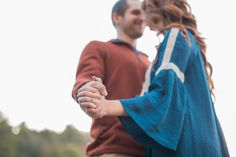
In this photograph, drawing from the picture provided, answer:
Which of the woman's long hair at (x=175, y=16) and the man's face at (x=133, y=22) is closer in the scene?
the woman's long hair at (x=175, y=16)

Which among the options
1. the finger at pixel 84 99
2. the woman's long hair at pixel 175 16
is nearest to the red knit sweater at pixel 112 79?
the woman's long hair at pixel 175 16

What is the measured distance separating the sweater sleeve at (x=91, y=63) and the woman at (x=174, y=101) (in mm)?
500

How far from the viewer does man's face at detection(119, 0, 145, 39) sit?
425cm

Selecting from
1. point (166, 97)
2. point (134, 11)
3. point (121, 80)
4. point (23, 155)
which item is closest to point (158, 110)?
point (166, 97)

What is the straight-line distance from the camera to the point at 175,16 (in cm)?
334

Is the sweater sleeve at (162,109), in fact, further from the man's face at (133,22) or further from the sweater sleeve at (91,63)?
the man's face at (133,22)

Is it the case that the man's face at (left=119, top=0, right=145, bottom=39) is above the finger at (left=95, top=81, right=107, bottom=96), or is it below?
below

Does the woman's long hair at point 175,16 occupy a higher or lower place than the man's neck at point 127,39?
higher

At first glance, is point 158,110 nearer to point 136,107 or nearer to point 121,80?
point 136,107

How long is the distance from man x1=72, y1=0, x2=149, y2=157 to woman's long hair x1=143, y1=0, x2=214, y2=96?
522 mm

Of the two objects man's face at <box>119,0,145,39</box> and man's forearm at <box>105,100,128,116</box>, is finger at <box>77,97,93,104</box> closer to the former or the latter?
man's forearm at <box>105,100,128,116</box>

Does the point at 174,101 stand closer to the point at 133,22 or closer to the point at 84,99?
the point at 84,99

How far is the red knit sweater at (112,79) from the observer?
3631 millimetres

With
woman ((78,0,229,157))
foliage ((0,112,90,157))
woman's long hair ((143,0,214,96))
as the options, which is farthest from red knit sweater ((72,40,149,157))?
foliage ((0,112,90,157))
